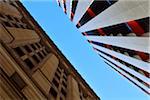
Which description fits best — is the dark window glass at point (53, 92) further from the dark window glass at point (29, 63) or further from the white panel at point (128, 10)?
the white panel at point (128, 10)

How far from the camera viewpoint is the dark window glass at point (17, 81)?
1789 centimetres

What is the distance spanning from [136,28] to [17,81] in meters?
9.45

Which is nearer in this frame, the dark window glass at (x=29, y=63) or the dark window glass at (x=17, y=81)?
the dark window glass at (x=17, y=81)

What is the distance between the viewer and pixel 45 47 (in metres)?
48.1

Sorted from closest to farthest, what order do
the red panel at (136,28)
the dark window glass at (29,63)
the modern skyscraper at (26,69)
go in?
the red panel at (136,28) < the modern skyscraper at (26,69) < the dark window glass at (29,63)

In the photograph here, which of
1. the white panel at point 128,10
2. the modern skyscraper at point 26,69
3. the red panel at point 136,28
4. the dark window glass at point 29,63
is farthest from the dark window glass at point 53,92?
the red panel at point 136,28

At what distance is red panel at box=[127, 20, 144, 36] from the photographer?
10374 mm

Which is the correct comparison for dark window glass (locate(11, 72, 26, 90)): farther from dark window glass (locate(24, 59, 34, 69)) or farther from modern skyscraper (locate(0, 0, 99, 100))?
dark window glass (locate(24, 59, 34, 69))

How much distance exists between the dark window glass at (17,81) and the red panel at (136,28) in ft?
28.3

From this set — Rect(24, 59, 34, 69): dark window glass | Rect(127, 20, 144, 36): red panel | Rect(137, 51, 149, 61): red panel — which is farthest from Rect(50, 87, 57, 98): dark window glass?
Rect(127, 20, 144, 36): red panel

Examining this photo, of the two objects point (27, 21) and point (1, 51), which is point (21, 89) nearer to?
point (1, 51)

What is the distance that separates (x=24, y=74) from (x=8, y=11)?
18.2 metres

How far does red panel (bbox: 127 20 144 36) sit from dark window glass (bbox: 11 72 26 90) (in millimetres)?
8629

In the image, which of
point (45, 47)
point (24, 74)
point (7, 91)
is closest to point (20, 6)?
point (45, 47)
